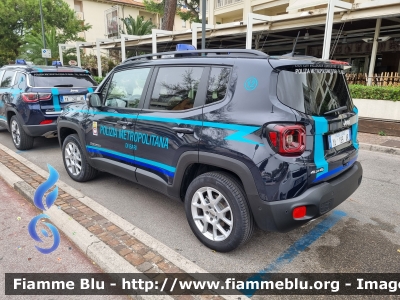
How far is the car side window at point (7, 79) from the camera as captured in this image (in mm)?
6838

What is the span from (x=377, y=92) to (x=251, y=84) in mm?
7921

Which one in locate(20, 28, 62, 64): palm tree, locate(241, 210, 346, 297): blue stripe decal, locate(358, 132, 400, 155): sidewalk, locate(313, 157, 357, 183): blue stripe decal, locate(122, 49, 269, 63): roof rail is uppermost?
locate(20, 28, 62, 64): palm tree

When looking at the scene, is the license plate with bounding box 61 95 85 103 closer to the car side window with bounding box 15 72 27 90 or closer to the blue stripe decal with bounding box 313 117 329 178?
the car side window with bounding box 15 72 27 90

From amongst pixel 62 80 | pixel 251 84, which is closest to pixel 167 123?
pixel 251 84

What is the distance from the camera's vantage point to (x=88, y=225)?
3.23 meters

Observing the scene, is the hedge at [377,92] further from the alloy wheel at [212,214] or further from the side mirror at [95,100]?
the side mirror at [95,100]

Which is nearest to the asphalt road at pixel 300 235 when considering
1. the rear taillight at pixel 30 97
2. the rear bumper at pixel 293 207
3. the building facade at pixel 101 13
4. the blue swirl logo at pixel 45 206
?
the blue swirl logo at pixel 45 206

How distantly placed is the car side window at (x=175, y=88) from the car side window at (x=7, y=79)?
16.8 feet

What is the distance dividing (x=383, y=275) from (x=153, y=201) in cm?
265

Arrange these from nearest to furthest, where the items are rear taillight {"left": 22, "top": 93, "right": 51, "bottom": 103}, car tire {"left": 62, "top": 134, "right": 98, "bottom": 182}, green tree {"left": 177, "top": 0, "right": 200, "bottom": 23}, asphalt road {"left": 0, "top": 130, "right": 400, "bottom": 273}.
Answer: asphalt road {"left": 0, "top": 130, "right": 400, "bottom": 273} → car tire {"left": 62, "top": 134, "right": 98, "bottom": 182} → rear taillight {"left": 22, "top": 93, "right": 51, "bottom": 103} → green tree {"left": 177, "top": 0, "right": 200, "bottom": 23}

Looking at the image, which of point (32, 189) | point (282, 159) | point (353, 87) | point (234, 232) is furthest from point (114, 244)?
point (353, 87)

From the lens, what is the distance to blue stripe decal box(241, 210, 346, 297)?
8.36ft

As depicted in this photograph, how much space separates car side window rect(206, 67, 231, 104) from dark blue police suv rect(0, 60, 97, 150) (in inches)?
177

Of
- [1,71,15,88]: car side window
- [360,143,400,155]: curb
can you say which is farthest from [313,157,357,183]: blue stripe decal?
[1,71,15,88]: car side window
